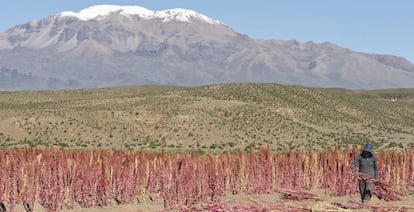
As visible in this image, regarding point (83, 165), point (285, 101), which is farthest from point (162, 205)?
point (285, 101)

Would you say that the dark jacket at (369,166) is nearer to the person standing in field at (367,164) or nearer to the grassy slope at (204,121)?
the person standing in field at (367,164)

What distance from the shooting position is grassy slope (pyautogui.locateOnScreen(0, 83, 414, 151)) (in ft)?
192

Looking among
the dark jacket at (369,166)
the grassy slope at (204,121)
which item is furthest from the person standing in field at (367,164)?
the grassy slope at (204,121)

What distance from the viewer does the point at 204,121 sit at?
65438 millimetres

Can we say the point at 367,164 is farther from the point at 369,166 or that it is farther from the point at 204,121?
the point at 204,121

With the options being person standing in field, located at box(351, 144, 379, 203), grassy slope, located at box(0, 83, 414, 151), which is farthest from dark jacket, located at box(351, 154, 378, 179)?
grassy slope, located at box(0, 83, 414, 151)

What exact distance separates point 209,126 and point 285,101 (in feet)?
65.0

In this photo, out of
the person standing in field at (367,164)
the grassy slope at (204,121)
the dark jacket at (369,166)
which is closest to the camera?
the person standing in field at (367,164)

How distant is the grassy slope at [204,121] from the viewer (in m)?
58.5

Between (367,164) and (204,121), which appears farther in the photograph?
(204,121)

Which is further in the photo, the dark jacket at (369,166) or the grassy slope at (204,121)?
the grassy slope at (204,121)

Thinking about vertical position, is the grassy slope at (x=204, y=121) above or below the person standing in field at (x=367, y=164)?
below

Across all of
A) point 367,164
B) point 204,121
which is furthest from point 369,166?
point 204,121

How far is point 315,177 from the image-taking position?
21281 mm
